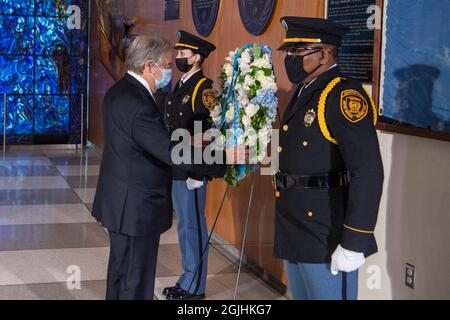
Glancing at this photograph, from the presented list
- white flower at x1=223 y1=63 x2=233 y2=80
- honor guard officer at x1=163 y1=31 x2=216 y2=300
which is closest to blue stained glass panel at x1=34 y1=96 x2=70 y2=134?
honor guard officer at x1=163 y1=31 x2=216 y2=300

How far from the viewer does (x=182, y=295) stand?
4508 millimetres

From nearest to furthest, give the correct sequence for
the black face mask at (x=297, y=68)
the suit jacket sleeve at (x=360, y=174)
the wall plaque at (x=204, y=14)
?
the suit jacket sleeve at (x=360, y=174) < the black face mask at (x=297, y=68) < the wall plaque at (x=204, y=14)

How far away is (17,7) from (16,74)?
1.03m

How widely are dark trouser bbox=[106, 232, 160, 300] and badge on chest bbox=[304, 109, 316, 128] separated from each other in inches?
39.2

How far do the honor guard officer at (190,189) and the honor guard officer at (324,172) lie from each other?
161cm

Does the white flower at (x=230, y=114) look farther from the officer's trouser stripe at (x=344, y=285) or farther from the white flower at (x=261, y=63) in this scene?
the officer's trouser stripe at (x=344, y=285)

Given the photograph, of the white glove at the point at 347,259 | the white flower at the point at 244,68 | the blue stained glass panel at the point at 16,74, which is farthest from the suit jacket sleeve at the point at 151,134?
the blue stained glass panel at the point at 16,74

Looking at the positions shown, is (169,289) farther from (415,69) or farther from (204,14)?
(204,14)

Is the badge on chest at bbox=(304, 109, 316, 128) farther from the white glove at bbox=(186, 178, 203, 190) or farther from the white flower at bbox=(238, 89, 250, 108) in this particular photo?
the white glove at bbox=(186, 178, 203, 190)

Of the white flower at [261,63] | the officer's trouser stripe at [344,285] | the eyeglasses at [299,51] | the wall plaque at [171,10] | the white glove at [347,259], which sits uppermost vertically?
the wall plaque at [171,10]

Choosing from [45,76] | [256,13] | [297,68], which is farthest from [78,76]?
[297,68]

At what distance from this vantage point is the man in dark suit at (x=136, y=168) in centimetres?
316

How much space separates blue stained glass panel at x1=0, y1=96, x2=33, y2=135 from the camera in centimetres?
1152
